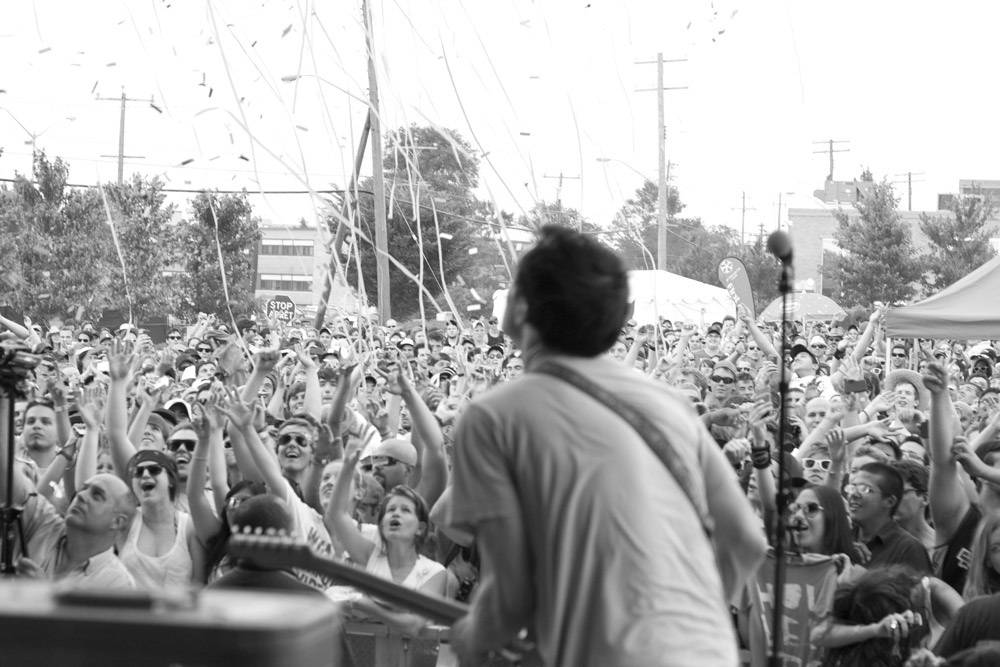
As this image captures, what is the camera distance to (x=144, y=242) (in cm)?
3347

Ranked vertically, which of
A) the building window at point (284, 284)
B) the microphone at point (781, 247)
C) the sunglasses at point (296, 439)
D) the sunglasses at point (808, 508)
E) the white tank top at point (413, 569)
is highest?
the building window at point (284, 284)

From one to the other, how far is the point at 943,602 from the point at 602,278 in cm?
309

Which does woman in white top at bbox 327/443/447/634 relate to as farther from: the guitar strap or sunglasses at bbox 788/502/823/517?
the guitar strap

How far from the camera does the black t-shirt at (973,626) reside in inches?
167

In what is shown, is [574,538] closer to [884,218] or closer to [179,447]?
[179,447]

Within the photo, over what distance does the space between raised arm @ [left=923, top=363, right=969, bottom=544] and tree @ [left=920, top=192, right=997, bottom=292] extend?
136 ft

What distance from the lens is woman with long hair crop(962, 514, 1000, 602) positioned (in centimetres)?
502

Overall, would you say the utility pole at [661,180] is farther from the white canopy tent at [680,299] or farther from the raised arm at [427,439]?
the raised arm at [427,439]

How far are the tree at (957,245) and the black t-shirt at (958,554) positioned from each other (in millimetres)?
42042

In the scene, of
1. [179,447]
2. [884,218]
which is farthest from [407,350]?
[884,218]

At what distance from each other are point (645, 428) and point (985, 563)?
2.96 metres

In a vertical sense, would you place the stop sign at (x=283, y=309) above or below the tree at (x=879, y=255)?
below

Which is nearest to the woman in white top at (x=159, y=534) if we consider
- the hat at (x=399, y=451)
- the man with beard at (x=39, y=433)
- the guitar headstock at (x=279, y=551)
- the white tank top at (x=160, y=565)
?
the white tank top at (x=160, y=565)

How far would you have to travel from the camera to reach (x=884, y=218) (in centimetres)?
4650
